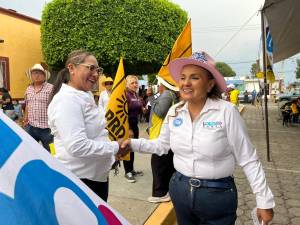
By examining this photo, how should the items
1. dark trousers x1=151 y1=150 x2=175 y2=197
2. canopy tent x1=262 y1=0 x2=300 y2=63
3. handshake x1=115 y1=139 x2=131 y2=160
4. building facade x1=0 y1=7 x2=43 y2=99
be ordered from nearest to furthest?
1. handshake x1=115 y1=139 x2=131 y2=160
2. dark trousers x1=151 y1=150 x2=175 y2=197
3. canopy tent x1=262 y1=0 x2=300 y2=63
4. building facade x1=0 y1=7 x2=43 y2=99

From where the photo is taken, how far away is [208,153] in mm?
2342

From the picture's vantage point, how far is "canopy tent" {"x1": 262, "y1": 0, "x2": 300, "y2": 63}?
275 inches

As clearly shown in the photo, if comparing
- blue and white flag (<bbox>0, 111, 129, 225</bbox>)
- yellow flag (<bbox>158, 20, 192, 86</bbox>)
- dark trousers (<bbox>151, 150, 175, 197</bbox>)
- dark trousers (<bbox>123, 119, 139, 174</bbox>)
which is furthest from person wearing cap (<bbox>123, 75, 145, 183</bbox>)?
blue and white flag (<bbox>0, 111, 129, 225</bbox>)

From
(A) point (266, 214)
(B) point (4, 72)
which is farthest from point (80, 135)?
(B) point (4, 72)

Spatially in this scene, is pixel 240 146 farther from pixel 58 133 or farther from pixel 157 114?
pixel 157 114

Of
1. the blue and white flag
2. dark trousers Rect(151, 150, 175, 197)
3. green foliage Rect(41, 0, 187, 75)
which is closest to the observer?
the blue and white flag

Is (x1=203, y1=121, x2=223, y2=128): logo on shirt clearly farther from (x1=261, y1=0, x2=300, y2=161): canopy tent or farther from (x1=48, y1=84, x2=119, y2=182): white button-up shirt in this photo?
(x1=261, y1=0, x2=300, y2=161): canopy tent

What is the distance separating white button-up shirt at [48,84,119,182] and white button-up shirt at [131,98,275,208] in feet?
2.01

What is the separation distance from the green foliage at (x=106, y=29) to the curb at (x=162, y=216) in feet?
39.3

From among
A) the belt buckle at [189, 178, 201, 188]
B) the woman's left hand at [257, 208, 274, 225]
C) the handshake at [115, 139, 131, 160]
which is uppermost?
the handshake at [115, 139, 131, 160]

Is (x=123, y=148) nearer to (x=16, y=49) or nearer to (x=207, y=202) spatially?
(x=207, y=202)

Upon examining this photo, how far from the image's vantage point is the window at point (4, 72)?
14.6m

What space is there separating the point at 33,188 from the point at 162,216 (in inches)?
126

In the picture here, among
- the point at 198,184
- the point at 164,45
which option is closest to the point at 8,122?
the point at 198,184
